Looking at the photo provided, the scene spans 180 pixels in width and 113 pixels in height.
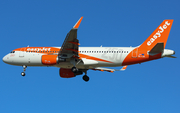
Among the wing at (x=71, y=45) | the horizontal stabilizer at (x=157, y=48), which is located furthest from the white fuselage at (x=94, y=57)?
the horizontal stabilizer at (x=157, y=48)

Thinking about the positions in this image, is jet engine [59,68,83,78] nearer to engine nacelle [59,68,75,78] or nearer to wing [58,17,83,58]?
engine nacelle [59,68,75,78]

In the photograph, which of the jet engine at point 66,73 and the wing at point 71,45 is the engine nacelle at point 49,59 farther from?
the jet engine at point 66,73

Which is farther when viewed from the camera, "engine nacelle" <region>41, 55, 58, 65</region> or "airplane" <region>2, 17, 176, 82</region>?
"engine nacelle" <region>41, 55, 58, 65</region>

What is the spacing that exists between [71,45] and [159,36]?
11343 millimetres

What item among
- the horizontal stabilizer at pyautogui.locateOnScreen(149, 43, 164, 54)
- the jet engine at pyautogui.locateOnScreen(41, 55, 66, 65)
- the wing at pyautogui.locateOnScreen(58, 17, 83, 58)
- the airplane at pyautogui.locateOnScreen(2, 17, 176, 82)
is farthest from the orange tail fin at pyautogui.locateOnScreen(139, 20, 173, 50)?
the jet engine at pyautogui.locateOnScreen(41, 55, 66, 65)

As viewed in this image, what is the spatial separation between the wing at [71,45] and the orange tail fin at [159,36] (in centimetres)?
852

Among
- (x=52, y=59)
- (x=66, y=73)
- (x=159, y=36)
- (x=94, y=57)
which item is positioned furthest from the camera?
(x=66, y=73)

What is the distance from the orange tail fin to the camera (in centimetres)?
3975

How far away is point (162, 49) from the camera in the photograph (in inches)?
1486

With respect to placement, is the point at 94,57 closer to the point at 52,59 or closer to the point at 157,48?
the point at 52,59

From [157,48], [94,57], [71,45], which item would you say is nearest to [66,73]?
[94,57]

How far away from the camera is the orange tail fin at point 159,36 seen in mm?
39750

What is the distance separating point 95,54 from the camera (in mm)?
40781

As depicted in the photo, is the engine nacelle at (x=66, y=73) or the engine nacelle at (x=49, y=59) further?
Result: the engine nacelle at (x=66, y=73)
